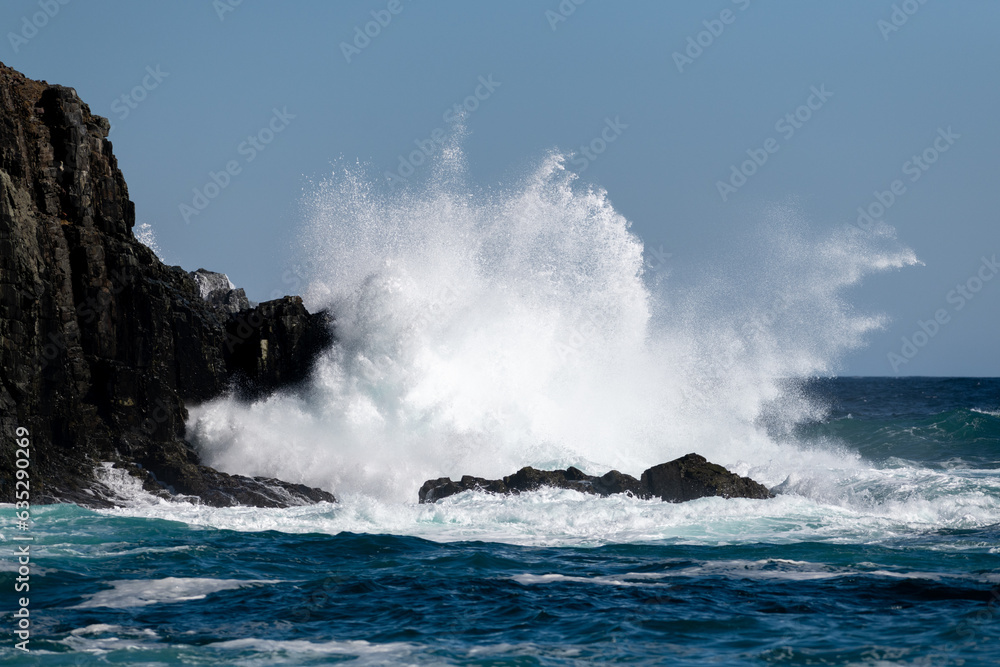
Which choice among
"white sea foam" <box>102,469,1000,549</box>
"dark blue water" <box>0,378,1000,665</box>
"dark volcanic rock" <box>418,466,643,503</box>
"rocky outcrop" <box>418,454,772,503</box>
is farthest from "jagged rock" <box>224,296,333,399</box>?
"dark blue water" <box>0,378,1000,665</box>

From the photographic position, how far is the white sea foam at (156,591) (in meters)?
9.59

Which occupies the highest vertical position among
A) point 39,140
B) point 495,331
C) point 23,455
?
point 39,140

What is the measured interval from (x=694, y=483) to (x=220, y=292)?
860 inches

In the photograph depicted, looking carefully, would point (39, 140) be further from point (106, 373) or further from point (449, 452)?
point (449, 452)

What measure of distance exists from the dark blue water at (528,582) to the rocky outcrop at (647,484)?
612 mm

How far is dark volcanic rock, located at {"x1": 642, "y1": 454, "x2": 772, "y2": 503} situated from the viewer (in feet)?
55.8

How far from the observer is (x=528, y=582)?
34.9 feet

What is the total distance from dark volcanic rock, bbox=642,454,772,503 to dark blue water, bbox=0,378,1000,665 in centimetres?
62

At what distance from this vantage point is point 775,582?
10492mm

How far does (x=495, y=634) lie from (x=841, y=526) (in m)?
8.32

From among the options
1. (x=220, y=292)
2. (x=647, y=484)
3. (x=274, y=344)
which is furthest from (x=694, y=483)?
(x=220, y=292)

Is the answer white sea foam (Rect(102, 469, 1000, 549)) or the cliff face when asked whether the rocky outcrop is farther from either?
the cliff face

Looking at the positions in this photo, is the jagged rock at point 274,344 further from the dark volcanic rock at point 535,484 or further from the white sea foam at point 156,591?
the white sea foam at point 156,591

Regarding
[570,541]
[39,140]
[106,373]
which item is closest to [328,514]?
[570,541]
